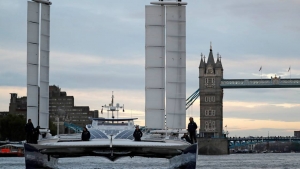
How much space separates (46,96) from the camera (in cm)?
3994

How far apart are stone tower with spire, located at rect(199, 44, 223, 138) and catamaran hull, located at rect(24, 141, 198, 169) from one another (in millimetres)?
123039

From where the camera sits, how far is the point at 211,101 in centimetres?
15938

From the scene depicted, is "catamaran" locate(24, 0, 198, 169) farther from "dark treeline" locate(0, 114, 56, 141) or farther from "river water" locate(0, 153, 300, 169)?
"dark treeline" locate(0, 114, 56, 141)

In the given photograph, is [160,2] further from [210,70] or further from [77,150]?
[210,70]

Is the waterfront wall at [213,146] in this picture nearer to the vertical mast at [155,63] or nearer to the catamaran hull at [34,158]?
the vertical mast at [155,63]

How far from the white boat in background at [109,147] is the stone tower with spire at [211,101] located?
122 metres

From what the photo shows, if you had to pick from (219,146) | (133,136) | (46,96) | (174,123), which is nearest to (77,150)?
(133,136)

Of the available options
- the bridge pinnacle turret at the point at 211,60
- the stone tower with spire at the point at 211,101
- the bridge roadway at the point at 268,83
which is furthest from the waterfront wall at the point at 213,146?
the bridge pinnacle turret at the point at 211,60

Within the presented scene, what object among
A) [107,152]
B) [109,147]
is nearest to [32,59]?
[107,152]

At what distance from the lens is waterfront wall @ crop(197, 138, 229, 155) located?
145500 millimetres

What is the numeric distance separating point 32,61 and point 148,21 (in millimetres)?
7381

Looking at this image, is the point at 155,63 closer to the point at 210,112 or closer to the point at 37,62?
the point at 37,62

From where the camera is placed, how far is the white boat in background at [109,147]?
30.5 m

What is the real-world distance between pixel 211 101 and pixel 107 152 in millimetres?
128853
